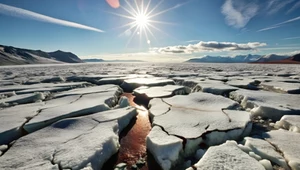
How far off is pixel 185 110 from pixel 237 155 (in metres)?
1.52

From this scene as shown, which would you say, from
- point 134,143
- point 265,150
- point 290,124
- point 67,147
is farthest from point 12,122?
point 290,124

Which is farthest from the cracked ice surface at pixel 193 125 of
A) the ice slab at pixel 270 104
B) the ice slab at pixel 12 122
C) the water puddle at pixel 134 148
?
the ice slab at pixel 12 122

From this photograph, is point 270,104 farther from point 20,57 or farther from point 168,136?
point 20,57

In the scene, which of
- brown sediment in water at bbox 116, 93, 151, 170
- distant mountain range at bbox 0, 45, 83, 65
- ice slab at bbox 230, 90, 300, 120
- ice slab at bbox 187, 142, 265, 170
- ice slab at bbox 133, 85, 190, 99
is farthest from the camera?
distant mountain range at bbox 0, 45, 83, 65

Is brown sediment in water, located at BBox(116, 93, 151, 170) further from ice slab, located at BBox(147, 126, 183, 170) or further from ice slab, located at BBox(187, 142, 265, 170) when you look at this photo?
ice slab, located at BBox(187, 142, 265, 170)

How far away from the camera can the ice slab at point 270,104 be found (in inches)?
124

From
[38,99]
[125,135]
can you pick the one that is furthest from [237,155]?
[38,99]

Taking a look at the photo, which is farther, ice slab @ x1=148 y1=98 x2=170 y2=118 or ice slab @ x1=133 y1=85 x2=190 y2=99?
ice slab @ x1=133 y1=85 x2=190 y2=99

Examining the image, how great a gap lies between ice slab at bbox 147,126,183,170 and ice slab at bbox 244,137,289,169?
0.84 meters

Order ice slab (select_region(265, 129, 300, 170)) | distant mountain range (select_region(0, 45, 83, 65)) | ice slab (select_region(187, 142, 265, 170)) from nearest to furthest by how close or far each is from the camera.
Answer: ice slab (select_region(187, 142, 265, 170))
ice slab (select_region(265, 129, 300, 170))
distant mountain range (select_region(0, 45, 83, 65))

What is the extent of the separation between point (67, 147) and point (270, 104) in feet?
12.5

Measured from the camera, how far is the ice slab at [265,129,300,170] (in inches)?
67.6

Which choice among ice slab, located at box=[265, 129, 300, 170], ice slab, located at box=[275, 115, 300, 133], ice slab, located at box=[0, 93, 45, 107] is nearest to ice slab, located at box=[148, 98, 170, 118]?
ice slab, located at box=[265, 129, 300, 170]

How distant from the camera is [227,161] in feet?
5.39
